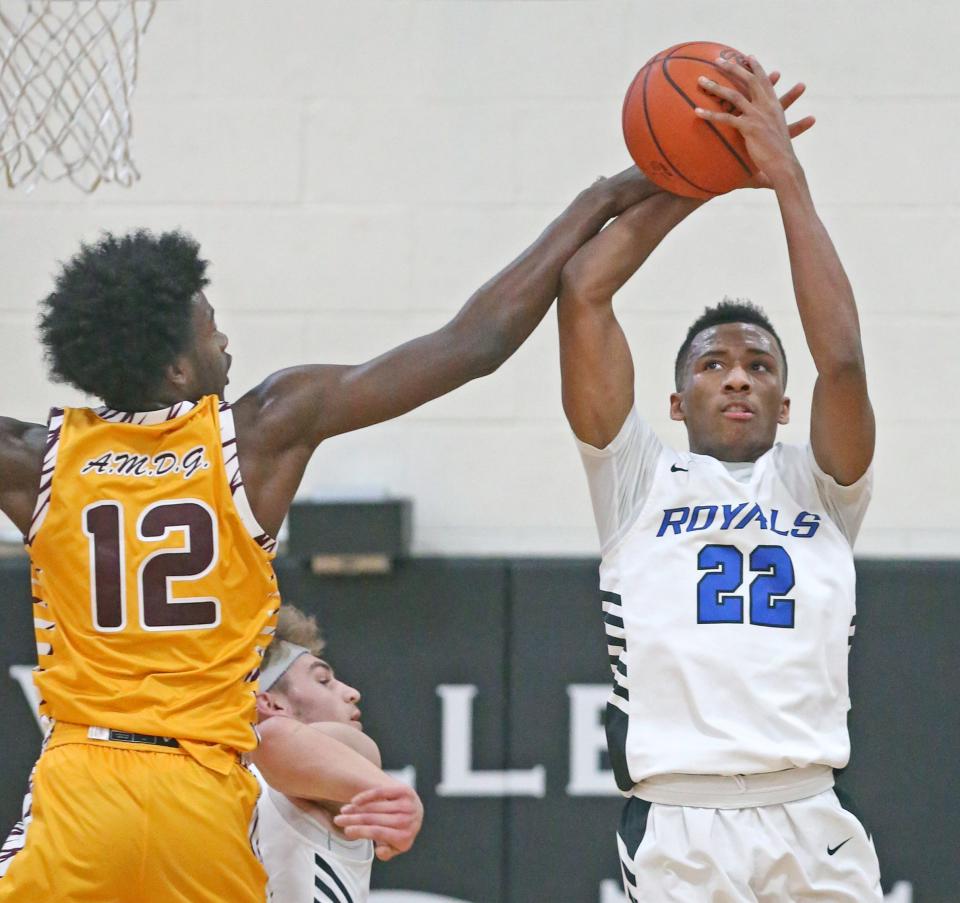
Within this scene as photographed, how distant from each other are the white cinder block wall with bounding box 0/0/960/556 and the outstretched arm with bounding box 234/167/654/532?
6.23 ft

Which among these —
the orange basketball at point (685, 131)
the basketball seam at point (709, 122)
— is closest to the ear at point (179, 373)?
the orange basketball at point (685, 131)

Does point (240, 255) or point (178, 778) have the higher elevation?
point (240, 255)

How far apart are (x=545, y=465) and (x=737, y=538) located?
2005mm

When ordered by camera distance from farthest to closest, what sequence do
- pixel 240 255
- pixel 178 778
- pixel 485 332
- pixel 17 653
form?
pixel 240 255
pixel 17 653
pixel 485 332
pixel 178 778

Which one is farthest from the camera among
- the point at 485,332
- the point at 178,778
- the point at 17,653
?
the point at 17,653

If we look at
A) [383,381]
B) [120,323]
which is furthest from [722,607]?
[120,323]

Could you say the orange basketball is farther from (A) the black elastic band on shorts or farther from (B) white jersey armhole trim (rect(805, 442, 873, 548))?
(A) the black elastic band on shorts

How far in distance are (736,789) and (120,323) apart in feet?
5.08

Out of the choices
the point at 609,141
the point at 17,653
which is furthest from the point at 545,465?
the point at 17,653

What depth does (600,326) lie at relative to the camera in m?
3.17

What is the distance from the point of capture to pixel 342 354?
517cm

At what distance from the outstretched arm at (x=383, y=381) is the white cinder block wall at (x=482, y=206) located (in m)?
1.90

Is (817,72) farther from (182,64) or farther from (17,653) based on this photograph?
(17,653)

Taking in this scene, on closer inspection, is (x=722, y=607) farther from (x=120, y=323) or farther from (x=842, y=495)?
(x=120, y=323)
